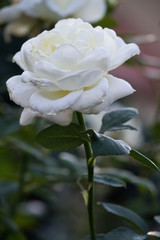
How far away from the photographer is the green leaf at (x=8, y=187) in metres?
0.82

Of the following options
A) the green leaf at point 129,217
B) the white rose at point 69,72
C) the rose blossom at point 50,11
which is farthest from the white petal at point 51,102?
the rose blossom at point 50,11

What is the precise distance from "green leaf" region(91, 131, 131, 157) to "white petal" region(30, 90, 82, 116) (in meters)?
0.04

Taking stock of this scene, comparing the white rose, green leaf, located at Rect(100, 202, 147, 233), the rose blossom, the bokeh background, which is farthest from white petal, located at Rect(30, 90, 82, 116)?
the rose blossom

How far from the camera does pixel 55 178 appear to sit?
868mm

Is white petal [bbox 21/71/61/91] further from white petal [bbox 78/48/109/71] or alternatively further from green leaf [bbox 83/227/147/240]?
green leaf [bbox 83/227/147/240]

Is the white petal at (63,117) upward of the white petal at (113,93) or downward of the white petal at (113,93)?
downward

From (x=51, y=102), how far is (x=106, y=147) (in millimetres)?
63

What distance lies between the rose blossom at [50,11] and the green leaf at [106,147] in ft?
1.57

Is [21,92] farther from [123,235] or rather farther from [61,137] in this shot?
[123,235]

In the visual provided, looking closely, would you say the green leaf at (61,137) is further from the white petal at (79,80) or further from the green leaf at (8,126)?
the green leaf at (8,126)

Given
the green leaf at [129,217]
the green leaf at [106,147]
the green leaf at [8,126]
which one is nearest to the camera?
the green leaf at [106,147]

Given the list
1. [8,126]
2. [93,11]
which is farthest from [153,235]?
[93,11]

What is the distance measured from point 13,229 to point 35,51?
0.44 meters

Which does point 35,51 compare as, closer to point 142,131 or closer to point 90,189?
point 90,189
